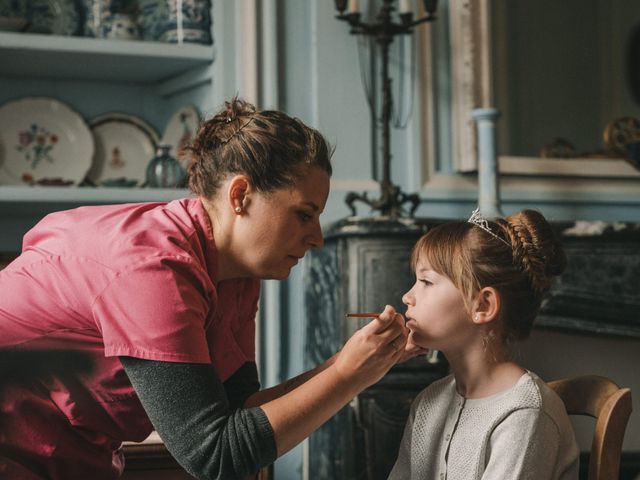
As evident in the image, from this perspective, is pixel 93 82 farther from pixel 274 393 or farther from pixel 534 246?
pixel 534 246

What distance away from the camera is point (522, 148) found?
108 inches

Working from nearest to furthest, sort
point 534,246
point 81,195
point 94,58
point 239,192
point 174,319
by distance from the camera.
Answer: point 174,319 → point 239,192 → point 534,246 → point 81,195 → point 94,58

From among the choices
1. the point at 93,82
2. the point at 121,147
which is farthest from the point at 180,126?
the point at 93,82

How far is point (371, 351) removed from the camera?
129cm

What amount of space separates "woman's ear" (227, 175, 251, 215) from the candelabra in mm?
971

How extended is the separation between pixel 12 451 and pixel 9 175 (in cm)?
132

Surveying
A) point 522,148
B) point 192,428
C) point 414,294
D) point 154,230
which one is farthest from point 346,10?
point 192,428

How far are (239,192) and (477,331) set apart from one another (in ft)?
1.57

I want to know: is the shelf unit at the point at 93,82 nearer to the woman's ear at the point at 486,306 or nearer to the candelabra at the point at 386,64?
the candelabra at the point at 386,64

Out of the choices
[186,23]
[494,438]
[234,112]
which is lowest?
[494,438]

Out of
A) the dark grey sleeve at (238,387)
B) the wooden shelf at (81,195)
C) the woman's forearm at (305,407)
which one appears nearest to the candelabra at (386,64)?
the wooden shelf at (81,195)

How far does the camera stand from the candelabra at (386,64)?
2.30 metres

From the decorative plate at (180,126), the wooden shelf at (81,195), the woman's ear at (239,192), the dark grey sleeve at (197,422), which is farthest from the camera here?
the decorative plate at (180,126)

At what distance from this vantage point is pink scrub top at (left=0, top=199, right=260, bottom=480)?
3.97 ft
